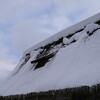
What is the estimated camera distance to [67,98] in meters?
6.46

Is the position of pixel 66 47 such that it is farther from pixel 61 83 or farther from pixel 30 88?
pixel 61 83

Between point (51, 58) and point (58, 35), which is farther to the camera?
point (58, 35)

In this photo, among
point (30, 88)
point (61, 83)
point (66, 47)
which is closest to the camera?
point (61, 83)

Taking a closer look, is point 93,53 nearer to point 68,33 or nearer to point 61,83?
point 61,83

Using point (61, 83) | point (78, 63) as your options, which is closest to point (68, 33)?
point (78, 63)

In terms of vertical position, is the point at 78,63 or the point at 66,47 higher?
the point at 66,47

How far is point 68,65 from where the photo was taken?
22.9 ft

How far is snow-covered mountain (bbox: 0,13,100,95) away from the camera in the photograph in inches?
228

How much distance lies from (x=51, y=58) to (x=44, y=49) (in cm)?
200

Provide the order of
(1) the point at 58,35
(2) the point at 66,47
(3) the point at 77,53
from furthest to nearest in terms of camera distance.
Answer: (1) the point at 58,35 < (2) the point at 66,47 < (3) the point at 77,53

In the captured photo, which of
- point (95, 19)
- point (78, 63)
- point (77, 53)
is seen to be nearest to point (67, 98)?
point (78, 63)

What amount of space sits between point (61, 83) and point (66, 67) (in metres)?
0.90

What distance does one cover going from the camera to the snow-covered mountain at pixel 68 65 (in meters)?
5.78

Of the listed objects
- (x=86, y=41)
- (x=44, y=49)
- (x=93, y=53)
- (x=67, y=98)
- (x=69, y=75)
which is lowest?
(x=67, y=98)
